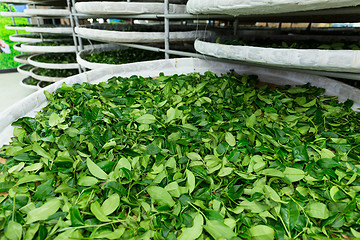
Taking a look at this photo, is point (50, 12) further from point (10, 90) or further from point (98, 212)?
point (98, 212)

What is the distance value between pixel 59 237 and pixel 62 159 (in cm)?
29

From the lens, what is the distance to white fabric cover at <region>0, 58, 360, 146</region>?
1.10 metres

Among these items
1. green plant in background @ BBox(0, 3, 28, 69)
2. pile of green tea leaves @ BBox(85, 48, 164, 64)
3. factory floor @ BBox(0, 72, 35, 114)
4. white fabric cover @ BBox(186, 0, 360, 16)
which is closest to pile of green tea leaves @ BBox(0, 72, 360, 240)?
white fabric cover @ BBox(186, 0, 360, 16)

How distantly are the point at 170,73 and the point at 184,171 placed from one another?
1212 millimetres

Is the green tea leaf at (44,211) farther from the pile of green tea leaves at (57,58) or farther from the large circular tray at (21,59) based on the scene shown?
the large circular tray at (21,59)

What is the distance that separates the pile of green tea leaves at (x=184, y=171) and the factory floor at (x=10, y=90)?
166 inches

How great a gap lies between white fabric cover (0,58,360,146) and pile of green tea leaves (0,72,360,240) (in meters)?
0.11

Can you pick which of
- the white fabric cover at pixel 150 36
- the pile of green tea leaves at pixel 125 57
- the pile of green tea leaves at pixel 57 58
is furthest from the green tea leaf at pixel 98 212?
the pile of green tea leaves at pixel 57 58

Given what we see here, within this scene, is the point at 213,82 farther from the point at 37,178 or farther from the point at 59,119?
the point at 37,178

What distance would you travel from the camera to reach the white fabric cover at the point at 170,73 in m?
1.10

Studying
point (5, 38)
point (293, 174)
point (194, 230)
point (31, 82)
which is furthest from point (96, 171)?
point (5, 38)

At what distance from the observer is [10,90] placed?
16.8 feet

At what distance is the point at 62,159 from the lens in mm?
741

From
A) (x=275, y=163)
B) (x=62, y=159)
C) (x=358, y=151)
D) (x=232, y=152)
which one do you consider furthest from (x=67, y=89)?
(x=358, y=151)
